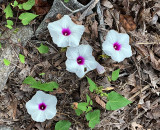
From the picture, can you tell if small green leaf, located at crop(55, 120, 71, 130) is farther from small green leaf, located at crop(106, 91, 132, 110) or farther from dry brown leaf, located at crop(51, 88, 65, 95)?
small green leaf, located at crop(106, 91, 132, 110)

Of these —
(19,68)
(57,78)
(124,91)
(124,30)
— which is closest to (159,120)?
(124,91)

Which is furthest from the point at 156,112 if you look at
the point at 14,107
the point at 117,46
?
the point at 14,107

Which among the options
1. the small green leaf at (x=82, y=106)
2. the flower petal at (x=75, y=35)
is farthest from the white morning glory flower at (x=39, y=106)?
the flower petal at (x=75, y=35)

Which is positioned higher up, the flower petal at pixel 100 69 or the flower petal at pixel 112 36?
the flower petal at pixel 112 36

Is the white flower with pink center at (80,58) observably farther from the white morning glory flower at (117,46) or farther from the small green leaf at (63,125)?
the small green leaf at (63,125)

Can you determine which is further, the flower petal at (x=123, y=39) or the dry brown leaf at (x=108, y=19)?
the dry brown leaf at (x=108, y=19)

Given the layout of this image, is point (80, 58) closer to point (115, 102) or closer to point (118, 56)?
point (118, 56)

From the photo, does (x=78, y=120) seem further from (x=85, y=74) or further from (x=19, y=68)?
(x=19, y=68)
